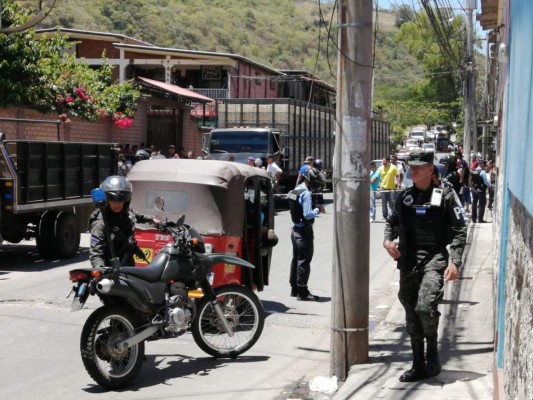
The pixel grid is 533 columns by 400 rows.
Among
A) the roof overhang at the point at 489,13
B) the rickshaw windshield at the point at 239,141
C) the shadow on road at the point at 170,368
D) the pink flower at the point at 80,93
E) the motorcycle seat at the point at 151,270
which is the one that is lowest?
the shadow on road at the point at 170,368

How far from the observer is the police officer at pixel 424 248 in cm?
741

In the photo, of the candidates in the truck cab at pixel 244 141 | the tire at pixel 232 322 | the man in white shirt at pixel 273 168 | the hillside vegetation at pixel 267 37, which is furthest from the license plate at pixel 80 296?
the hillside vegetation at pixel 267 37

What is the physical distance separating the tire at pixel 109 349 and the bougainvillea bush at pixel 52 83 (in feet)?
52.6

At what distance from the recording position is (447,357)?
8.53 meters

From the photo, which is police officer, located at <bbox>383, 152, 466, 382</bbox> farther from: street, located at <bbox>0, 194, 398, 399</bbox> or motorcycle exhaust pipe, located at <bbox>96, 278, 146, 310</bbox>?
motorcycle exhaust pipe, located at <bbox>96, 278, 146, 310</bbox>

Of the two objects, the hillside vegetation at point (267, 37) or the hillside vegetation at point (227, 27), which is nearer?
the hillside vegetation at point (267, 37)

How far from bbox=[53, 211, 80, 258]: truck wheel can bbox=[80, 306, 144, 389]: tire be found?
8.37 m

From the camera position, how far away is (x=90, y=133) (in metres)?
29.6

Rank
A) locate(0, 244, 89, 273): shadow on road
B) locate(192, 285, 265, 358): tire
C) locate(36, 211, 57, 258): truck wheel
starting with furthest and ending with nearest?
locate(36, 211, 57, 258): truck wheel → locate(0, 244, 89, 273): shadow on road → locate(192, 285, 265, 358): tire

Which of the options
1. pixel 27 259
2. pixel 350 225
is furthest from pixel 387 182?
pixel 350 225

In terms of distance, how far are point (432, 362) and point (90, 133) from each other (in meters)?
23.3

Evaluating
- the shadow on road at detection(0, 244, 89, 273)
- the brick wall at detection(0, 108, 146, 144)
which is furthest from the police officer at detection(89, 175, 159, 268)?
the brick wall at detection(0, 108, 146, 144)

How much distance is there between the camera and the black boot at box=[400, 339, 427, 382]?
746 centimetres

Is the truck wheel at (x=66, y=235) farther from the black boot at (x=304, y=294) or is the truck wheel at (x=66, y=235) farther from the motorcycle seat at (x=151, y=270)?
the motorcycle seat at (x=151, y=270)
